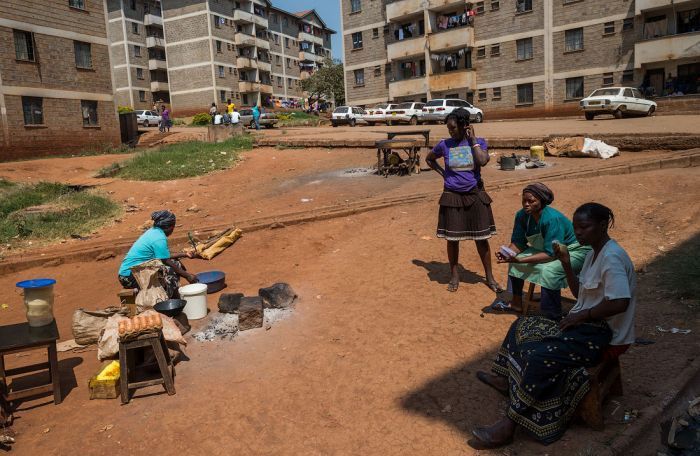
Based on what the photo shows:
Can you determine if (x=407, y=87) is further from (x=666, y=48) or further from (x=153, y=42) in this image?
(x=153, y=42)

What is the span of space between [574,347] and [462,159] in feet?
9.08

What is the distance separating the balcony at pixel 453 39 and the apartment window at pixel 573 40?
19.6 ft

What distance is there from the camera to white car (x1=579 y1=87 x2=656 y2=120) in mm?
23172

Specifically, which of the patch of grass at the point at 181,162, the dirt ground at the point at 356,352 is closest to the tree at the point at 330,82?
the patch of grass at the point at 181,162

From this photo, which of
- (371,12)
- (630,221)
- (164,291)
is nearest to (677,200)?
(630,221)

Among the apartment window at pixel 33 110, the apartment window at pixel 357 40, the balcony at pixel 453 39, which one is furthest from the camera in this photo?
the apartment window at pixel 357 40

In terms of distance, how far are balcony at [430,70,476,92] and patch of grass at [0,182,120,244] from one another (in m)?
27.1

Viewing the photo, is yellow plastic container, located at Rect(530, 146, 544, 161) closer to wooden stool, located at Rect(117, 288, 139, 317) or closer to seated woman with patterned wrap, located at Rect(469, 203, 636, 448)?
seated woman with patterned wrap, located at Rect(469, 203, 636, 448)

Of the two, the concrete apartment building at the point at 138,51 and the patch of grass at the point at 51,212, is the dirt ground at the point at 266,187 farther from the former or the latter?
the concrete apartment building at the point at 138,51

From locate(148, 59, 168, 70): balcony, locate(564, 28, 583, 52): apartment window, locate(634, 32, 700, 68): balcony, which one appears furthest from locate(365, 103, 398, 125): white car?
locate(148, 59, 168, 70): balcony

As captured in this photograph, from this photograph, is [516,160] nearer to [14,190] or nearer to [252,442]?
[252,442]

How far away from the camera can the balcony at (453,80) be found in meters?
35.0

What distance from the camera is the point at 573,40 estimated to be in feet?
101

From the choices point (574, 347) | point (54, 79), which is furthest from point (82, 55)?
point (574, 347)
